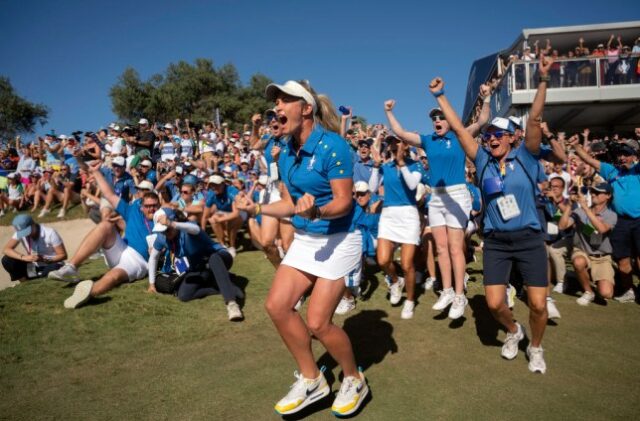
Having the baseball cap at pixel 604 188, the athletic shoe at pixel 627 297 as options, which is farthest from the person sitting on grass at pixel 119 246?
the athletic shoe at pixel 627 297

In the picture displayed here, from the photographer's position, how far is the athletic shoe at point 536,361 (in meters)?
3.75

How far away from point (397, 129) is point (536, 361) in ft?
10.0

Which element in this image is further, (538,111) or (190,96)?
(190,96)

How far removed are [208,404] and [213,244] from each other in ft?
9.77

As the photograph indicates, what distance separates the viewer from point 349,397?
3.13m

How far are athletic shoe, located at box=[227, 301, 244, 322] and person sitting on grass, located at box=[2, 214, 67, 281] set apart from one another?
3971mm

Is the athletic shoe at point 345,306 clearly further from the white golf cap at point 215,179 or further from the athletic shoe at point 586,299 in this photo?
the white golf cap at point 215,179

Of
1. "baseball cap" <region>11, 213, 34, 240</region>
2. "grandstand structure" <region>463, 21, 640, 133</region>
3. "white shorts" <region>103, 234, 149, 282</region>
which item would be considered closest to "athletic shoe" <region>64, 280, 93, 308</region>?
"white shorts" <region>103, 234, 149, 282</region>

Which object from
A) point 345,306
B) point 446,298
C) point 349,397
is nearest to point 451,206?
point 446,298

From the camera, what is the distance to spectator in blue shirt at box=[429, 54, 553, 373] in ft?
12.1

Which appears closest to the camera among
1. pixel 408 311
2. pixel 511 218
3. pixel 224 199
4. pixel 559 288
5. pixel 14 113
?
pixel 511 218

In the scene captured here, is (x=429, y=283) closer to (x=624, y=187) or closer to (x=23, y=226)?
(x=624, y=187)

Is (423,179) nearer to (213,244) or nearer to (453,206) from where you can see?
(453,206)

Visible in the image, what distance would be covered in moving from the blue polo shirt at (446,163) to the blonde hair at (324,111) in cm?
213
